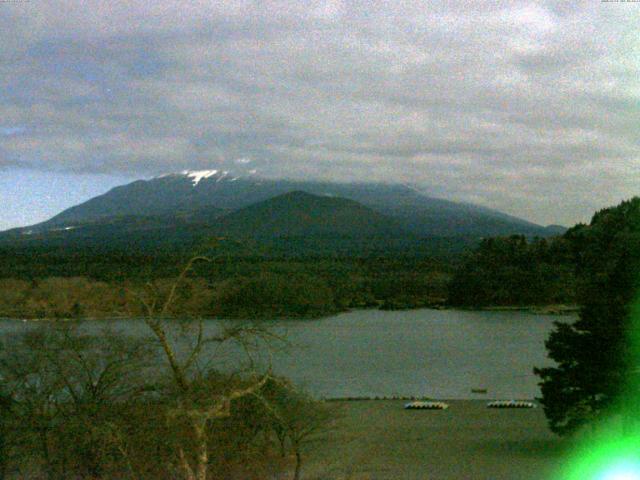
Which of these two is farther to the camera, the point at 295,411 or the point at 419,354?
the point at 419,354

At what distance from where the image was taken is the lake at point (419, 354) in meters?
28.0

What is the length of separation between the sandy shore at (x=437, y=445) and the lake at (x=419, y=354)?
101 inches

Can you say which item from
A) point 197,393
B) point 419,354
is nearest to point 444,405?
point 419,354

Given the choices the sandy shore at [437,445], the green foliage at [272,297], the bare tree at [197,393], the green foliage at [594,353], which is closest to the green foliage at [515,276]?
the green foliage at [272,297]

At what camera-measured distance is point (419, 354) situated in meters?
36.5

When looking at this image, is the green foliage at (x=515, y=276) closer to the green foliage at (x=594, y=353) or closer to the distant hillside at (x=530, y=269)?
the distant hillside at (x=530, y=269)

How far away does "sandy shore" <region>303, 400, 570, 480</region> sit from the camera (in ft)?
43.4

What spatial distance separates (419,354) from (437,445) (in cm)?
1947

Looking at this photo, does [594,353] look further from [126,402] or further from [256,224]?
[256,224]

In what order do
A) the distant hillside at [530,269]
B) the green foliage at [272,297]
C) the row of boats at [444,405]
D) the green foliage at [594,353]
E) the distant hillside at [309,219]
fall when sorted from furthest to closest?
1. the distant hillside at [309,219]
2. the distant hillside at [530,269]
3. the row of boats at [444,405]
4. the green foliage at [272,297]
5. the green foliage at [594,353]

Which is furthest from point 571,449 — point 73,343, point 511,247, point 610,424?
point 511,247

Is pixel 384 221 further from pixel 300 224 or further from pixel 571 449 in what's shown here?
pixel 571 449

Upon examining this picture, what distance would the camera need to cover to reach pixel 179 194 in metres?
156

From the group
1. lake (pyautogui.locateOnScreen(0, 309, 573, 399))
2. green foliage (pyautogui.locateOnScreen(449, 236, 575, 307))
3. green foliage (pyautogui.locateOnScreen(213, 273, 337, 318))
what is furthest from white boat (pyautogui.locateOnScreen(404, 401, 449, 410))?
green foliage (pyautogui.locateOnScreen(449, 236, 575, 307))
